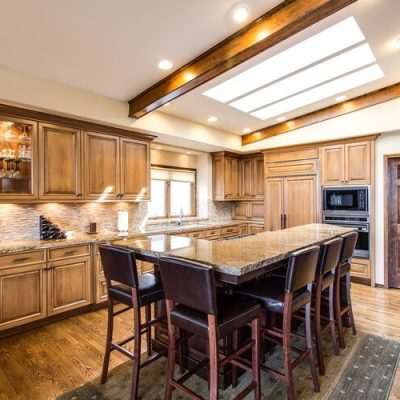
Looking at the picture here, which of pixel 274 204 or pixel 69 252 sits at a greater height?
pixel 274 204

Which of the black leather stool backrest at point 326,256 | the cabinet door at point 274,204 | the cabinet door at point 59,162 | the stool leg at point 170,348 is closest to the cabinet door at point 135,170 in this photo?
the cabinet door at point 59,162

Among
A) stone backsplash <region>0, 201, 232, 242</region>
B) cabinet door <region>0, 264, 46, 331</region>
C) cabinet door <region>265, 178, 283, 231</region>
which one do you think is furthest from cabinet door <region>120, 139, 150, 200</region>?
cabinet door <region>265, 178, 283, 231</region>

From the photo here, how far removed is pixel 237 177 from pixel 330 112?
226 cm

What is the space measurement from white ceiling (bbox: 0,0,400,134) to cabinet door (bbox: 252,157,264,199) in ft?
9.73

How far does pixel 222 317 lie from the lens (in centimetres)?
165

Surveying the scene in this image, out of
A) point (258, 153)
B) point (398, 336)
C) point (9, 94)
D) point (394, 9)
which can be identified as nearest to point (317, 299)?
point (398, 336)

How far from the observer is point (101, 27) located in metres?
2.41

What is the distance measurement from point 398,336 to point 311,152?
3121 mm

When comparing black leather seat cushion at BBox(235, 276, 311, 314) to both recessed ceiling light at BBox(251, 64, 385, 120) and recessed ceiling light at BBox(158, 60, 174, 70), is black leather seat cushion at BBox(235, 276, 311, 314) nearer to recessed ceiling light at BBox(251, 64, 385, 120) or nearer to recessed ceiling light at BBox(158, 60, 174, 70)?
recessed ceiling light at BBox(158, 60, 174, 70)

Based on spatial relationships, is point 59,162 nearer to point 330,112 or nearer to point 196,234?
point 196,234

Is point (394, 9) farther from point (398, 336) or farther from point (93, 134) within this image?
point (93, 134)

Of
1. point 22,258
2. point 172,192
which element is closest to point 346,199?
point 172,192

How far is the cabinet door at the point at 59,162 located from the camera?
330cm

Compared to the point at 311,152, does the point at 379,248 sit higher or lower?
lower
